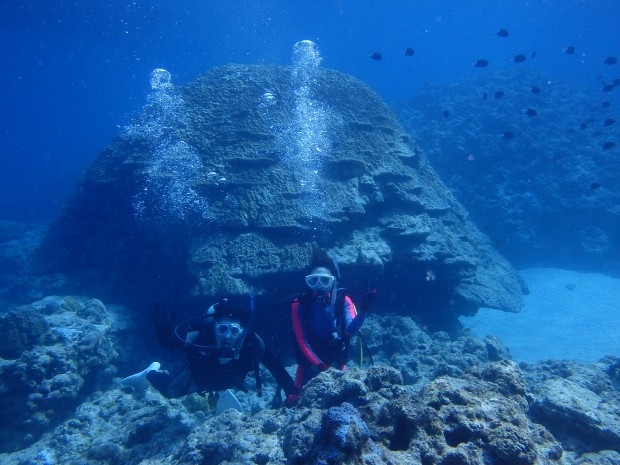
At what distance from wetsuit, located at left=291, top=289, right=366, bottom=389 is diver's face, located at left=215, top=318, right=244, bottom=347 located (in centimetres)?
94

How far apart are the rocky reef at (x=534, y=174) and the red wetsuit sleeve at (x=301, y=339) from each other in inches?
547

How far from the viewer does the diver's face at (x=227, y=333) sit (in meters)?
5.02

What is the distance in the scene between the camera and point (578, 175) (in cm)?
1869

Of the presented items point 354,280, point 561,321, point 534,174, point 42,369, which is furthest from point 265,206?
point 534,174

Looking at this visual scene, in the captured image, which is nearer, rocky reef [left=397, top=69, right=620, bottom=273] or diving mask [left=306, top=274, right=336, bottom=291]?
diving mask [left=306, top=274, right=336, bottom=291]

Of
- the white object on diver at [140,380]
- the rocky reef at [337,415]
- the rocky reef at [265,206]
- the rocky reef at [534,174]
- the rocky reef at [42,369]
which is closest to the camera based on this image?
the rocky reef at [337,415]

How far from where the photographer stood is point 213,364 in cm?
513

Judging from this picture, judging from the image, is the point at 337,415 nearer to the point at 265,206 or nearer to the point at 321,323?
the point at 321,323

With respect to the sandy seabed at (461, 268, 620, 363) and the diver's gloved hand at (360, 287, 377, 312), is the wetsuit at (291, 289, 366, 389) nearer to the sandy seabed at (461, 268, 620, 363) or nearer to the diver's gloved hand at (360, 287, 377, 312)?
the diver's gloved hand at (360, 287, 377, 312)

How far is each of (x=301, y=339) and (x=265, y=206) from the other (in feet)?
14.1

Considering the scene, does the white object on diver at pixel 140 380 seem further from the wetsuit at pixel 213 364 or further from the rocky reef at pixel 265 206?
the rocky reef at pixel 265 206

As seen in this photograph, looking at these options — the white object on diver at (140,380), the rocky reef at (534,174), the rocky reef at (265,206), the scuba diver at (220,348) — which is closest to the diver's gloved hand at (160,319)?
the scuba diver at (220,348)

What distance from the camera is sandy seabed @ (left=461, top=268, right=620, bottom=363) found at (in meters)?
10.4

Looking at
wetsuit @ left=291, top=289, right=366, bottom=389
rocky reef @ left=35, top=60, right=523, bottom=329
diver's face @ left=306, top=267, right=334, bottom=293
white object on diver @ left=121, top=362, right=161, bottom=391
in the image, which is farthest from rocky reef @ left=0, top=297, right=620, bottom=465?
rocky reef @ left=35, top=60, right=523, bottom=329
